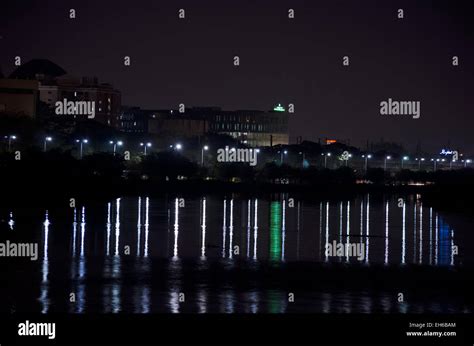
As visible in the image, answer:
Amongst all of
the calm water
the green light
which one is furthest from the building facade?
the calm water

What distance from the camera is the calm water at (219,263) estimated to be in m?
18.6

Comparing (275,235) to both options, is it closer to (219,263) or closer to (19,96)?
(219,263)

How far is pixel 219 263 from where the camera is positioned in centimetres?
2561

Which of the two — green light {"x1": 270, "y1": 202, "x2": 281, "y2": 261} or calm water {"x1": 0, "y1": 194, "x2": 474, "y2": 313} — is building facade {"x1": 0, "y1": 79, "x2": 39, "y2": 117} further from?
calm water {"x1": 0, "y1": 194, "x2": 474, "y2": 313}

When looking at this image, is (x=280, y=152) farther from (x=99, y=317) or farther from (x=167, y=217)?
(x=99, y=317)

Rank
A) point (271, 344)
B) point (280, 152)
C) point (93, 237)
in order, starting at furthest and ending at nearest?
point (280, 152), point (93, 237), point (271, 344)

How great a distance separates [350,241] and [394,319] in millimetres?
17549

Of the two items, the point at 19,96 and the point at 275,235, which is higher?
the point at 19,96

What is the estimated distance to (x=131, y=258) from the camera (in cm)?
2603

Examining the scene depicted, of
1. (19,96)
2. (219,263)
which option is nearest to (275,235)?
(219,263)

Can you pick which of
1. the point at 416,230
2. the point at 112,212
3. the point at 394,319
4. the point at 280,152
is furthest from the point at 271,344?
the point at 280,152

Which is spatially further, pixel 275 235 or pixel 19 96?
pixel 19 96

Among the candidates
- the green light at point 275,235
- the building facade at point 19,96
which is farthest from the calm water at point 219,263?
the building facade at point 19,96

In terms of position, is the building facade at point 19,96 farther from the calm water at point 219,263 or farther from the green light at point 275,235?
the calm water at point 219,263
